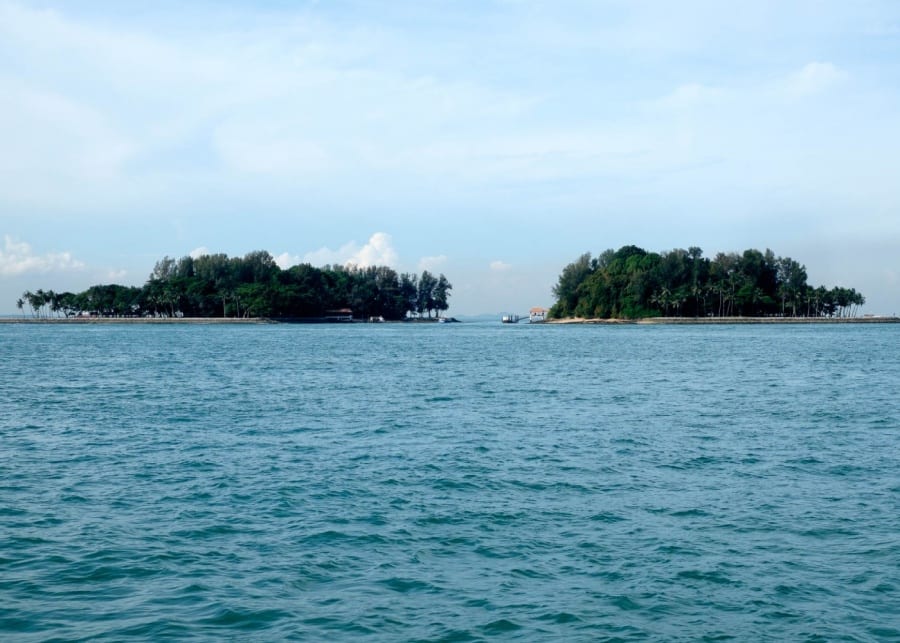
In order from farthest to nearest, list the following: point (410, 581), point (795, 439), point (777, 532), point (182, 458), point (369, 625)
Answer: point (795, 439)
point (182, 458)
point (777, 532)
point (410, 581)
point (369, 625)

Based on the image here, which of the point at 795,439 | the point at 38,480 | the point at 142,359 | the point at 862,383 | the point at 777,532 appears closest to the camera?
the point at 777,532

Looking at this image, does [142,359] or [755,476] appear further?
[142,359]

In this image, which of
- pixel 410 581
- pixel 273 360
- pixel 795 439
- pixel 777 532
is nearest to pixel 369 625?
pixel 410 581

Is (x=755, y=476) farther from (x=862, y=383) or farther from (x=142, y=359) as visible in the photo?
(x=142, y=359)

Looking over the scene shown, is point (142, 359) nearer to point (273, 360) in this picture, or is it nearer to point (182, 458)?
point (273, 360)

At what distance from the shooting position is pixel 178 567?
13.7 m

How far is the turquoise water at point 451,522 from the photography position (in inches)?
458

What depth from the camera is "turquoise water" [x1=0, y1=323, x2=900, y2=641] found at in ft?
38.1

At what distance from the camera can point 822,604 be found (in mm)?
11945

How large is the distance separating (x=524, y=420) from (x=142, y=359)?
5037 centimetres

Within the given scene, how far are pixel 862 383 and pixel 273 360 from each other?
46.4 meters

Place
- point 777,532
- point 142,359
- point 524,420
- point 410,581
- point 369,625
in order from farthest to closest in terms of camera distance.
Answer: point 142,359 → point 524,420 → point 777,532 → point 410,581 → point 369,625

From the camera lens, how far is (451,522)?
16.4 meters

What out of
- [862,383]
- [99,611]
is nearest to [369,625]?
[99,611]
